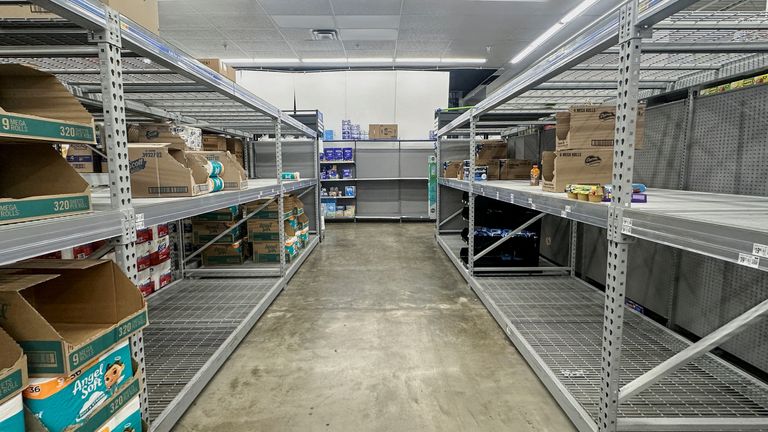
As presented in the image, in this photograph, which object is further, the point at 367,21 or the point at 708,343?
the point at 367,21

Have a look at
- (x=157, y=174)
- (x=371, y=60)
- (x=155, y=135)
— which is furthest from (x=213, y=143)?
(x=371, y=60)

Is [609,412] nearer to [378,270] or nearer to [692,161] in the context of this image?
[692,161]

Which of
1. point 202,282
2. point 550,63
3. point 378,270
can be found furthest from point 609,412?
point 202,282

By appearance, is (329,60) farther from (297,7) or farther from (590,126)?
(590,126)

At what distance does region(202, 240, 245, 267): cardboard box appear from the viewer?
407 cm

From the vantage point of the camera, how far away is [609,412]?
4.65 feet

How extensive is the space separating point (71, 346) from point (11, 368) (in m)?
0.13

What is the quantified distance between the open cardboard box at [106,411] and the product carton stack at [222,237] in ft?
8.65

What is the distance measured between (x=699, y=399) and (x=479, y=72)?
954cm

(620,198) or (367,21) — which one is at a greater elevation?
(367,21)

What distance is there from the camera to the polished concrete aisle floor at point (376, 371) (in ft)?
5.73

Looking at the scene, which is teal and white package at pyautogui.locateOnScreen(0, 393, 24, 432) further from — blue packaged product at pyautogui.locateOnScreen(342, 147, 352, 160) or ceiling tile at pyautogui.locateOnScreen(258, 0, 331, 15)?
blue packaged product at pyautogui.locateOnScreen(342, 147, 352, 160)

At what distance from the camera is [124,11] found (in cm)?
146

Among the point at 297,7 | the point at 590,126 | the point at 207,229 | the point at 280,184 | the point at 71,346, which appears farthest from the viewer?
the point at 297,7
